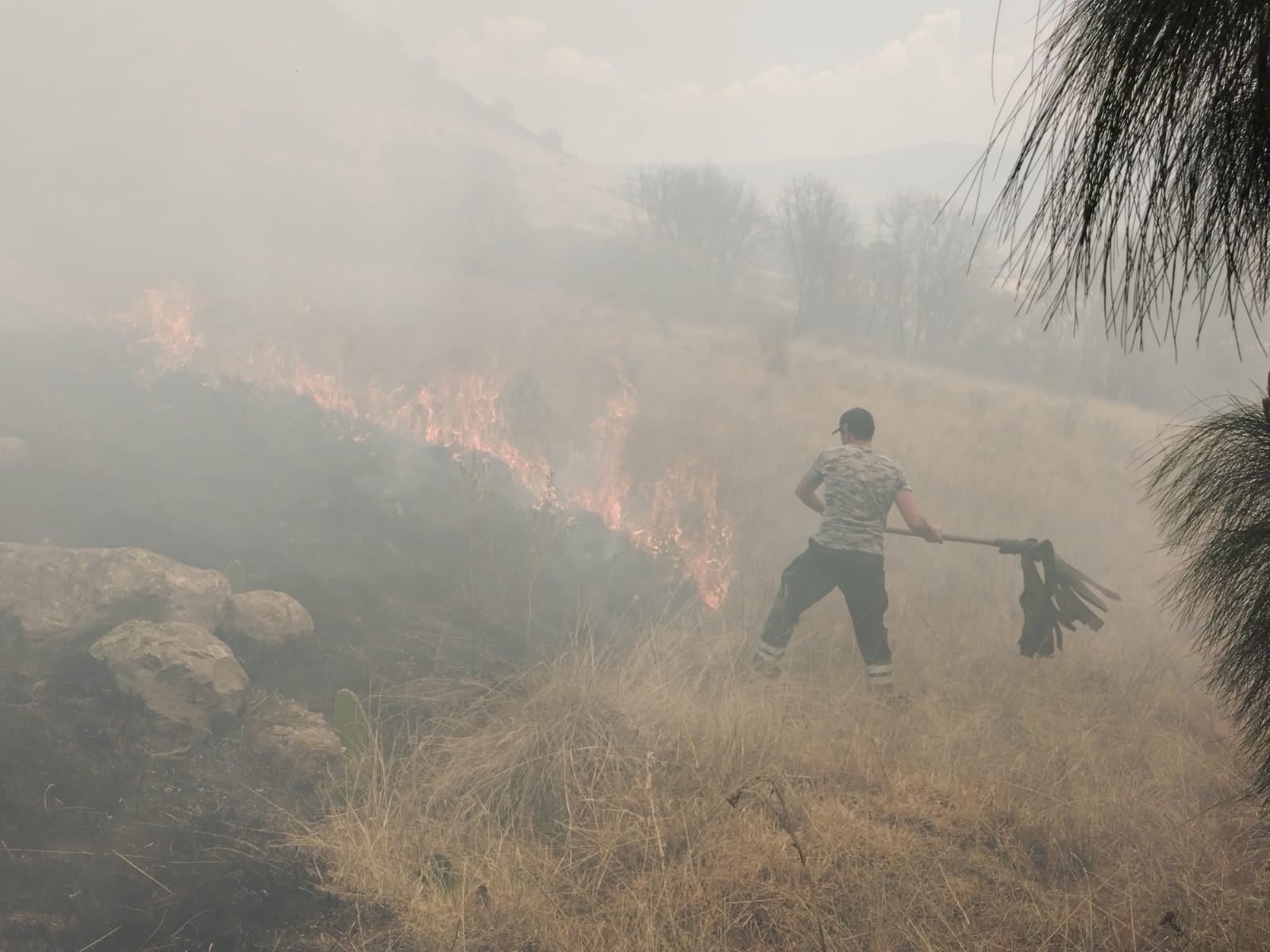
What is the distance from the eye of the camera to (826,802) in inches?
148

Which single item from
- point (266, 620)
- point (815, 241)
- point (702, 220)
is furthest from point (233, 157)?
point (266, 620)

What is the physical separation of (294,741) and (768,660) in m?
3.01

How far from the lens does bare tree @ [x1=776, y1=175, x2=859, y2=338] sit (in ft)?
96.3

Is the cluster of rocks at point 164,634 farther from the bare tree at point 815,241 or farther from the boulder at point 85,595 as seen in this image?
the bare tree at point 815,241

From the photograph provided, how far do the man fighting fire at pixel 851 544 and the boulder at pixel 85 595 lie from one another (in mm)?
3808

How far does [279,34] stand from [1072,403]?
86.7 metres

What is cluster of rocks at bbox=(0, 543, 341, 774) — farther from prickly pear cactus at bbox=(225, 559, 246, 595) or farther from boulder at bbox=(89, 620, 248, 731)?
prickly pear cactus at bbox=(225, 559, 246, 595)

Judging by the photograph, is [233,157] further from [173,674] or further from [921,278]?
[173,674]

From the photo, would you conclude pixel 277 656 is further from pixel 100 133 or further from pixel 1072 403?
pixel 100 133

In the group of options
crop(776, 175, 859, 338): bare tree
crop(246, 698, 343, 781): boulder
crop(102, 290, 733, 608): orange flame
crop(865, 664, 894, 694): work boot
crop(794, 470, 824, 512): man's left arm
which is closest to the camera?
crop(246, 698, 343, 781): boulder

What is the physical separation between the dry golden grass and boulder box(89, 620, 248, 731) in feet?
3.09

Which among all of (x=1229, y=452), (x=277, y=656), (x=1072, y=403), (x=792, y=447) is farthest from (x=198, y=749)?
(x=1072, y=403)

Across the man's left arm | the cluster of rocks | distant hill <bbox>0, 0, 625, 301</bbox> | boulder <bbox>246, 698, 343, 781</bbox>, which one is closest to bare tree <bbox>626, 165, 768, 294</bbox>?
distant hill <bbox>0, 0, 625, 301</bbox>

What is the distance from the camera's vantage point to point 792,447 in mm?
9945
